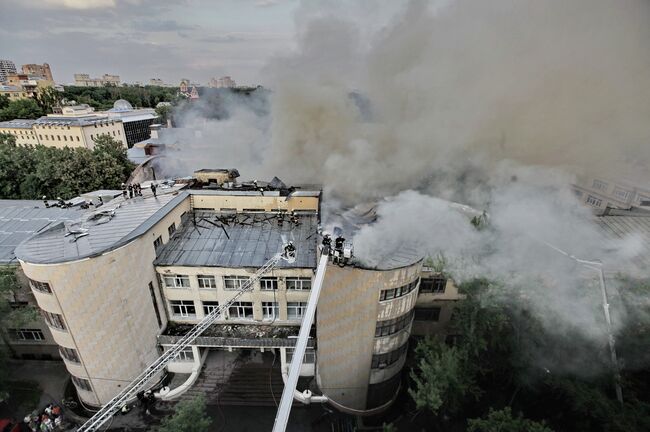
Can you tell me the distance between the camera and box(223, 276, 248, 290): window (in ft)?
45.8

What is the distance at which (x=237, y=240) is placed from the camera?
15.3m

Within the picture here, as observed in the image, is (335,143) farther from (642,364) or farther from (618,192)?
(642,364)

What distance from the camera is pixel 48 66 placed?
147 meters

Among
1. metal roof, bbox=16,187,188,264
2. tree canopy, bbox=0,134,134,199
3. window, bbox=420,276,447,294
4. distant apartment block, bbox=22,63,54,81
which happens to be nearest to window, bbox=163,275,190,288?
metal roof, bbox=16,187,188,264

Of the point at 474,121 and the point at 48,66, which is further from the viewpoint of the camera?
the point at 48,66

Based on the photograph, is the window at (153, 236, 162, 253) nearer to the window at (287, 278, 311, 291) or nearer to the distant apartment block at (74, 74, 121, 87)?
the window at (287, 278, 311, 291)

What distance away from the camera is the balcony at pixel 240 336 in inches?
552

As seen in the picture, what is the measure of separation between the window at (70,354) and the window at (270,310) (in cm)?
735

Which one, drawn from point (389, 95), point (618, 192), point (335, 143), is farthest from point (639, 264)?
point (335, 143)

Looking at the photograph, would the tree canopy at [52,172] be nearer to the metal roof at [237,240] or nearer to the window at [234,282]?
the metal roof at [237,240]

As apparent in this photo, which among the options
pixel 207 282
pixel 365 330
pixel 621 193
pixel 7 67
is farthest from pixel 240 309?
pixel 7 67

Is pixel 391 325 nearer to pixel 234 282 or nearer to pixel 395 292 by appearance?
pixel 395 292

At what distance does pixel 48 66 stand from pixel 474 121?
644 ft

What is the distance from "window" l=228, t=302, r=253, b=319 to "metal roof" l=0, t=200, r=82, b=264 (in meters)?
10.7
